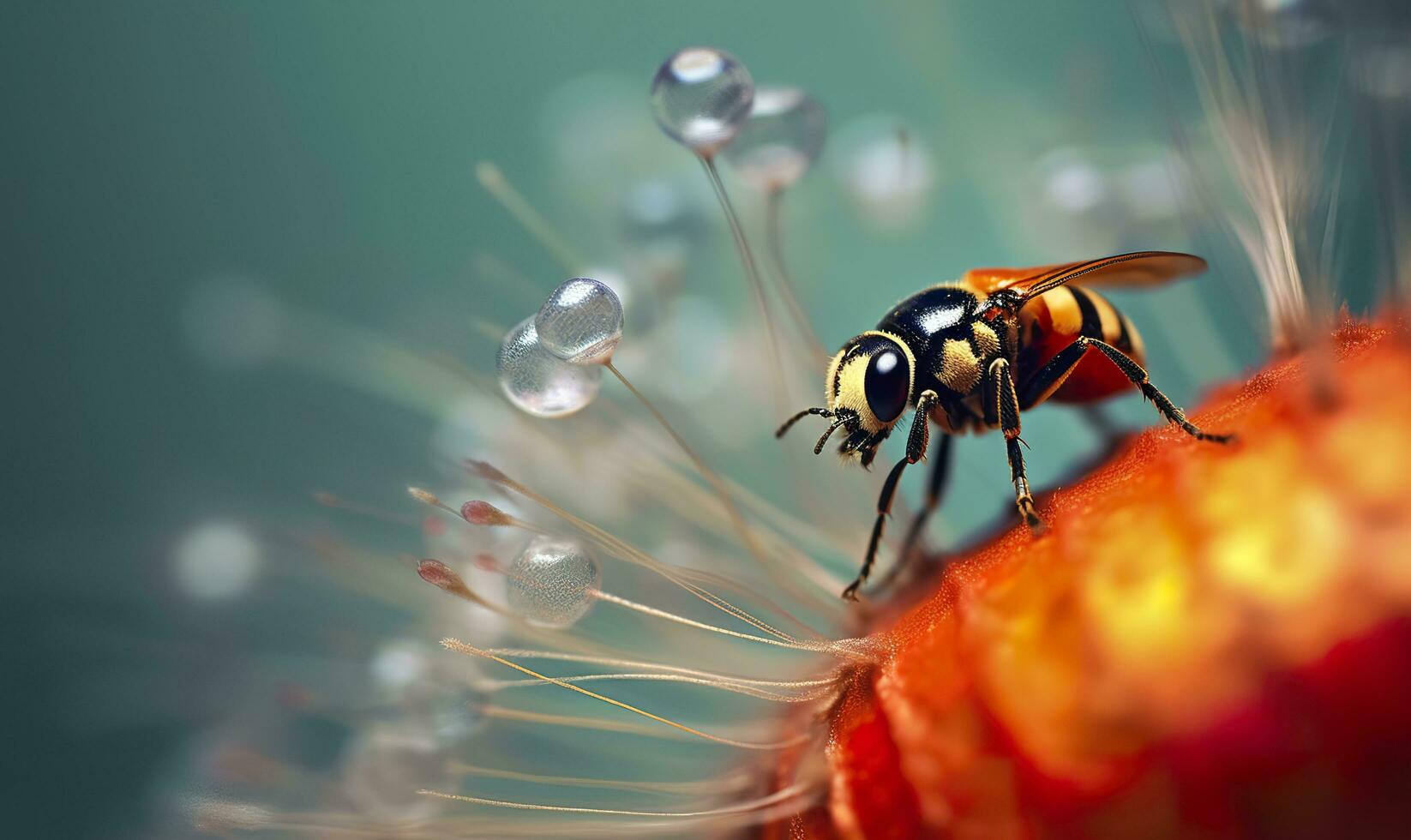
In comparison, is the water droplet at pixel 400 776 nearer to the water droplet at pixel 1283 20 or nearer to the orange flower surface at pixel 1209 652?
the orange flower surface at pixel 1209 652

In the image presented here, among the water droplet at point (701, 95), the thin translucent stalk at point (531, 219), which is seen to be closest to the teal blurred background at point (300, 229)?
the thin translucent stalk at point (531, 219)

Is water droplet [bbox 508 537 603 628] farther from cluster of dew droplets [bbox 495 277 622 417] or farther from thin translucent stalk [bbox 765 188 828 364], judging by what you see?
thin translucent stalk [bbox 765 188 828 364]

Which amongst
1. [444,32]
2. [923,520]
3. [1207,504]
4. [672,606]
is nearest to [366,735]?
[672,606]

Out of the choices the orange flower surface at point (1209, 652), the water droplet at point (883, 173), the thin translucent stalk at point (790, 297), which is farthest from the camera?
the water droplet at point (883, 173)

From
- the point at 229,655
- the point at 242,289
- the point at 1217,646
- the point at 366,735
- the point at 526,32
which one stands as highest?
the point at 526,32

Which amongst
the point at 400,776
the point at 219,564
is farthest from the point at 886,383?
the point at 219,564

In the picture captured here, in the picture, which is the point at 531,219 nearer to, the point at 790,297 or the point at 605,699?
the point at 790,297

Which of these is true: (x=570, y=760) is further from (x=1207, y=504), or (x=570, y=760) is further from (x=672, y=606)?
(x=1207, y=504)
